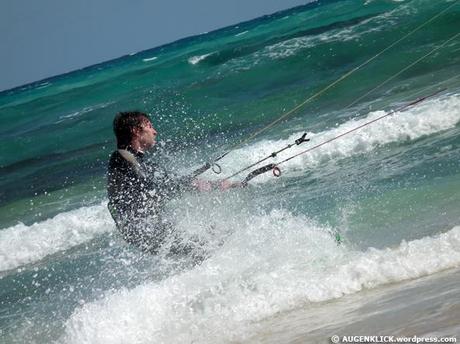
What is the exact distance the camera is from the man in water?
647 cm

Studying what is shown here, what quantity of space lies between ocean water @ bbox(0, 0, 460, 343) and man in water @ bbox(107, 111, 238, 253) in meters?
0.36

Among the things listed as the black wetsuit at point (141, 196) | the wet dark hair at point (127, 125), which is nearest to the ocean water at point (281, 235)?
the black wetsuit at point (141, 196)

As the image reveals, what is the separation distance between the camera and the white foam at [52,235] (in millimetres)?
12617

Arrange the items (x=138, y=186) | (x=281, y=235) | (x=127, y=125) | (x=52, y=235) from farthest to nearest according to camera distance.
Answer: (x=52, y=235), (x=281, y=235), (x=127, y=125), (x=138, y=186)

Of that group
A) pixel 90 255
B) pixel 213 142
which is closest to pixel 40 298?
pixel 90 255

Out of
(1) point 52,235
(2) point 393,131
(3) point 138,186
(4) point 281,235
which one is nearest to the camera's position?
(3) point 138,186

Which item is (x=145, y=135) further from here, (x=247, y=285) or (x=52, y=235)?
(x=52, y=235)

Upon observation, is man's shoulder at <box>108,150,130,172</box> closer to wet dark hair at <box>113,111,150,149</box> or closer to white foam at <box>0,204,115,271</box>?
wet dark hair at <box>113,111,150,149</box>

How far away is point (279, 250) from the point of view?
7.73 meters

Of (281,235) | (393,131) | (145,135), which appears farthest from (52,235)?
(145,135)

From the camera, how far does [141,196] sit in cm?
648

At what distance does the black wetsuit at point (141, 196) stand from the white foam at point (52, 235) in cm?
606

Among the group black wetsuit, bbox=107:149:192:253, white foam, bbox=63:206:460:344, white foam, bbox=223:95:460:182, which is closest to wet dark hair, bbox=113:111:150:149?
black wetsuit, bbox=107:149:192:253

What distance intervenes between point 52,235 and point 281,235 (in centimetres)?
658
